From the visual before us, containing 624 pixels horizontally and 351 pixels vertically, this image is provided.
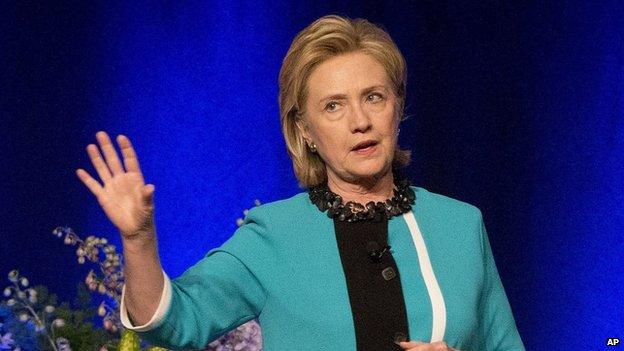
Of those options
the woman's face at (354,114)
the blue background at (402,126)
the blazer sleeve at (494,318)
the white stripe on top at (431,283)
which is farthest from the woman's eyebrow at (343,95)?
the blue background at (402,126)

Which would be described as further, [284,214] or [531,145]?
[531,145]

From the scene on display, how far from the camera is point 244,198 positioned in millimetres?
3744

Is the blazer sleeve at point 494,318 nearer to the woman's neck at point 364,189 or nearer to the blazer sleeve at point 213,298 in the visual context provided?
the woman's neck at point 364,189

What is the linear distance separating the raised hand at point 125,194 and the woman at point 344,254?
0.08 metres

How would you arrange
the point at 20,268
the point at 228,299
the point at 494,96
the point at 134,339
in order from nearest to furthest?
the point at 228,299 < the point at 134,339 < the point at 20,268 < the point at 494,96

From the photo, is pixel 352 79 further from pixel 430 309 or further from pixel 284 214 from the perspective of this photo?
pixel 430 309

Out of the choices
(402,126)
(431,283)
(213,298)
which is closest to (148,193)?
(213,298)

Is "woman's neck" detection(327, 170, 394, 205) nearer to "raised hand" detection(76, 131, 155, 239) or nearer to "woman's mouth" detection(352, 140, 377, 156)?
"woman's mouth" detection(352, 140, 377, 156)

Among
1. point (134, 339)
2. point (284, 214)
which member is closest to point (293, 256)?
point (284, 214)

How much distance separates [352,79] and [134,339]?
31.2 inches

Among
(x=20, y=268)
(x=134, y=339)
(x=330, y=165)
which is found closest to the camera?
(x=330, y=165)

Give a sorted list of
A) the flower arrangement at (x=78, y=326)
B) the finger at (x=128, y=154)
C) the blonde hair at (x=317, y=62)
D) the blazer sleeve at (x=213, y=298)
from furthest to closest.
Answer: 1. the flower arrangement at (x=78, y=326)
2. the blonde hair at (x=317, y=62)
3. the blazer sleeve at (x=213, y=298)
4. the finger at (x=128, y=154)

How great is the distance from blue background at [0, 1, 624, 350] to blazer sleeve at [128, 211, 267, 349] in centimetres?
139

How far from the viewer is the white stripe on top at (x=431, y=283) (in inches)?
87.1
